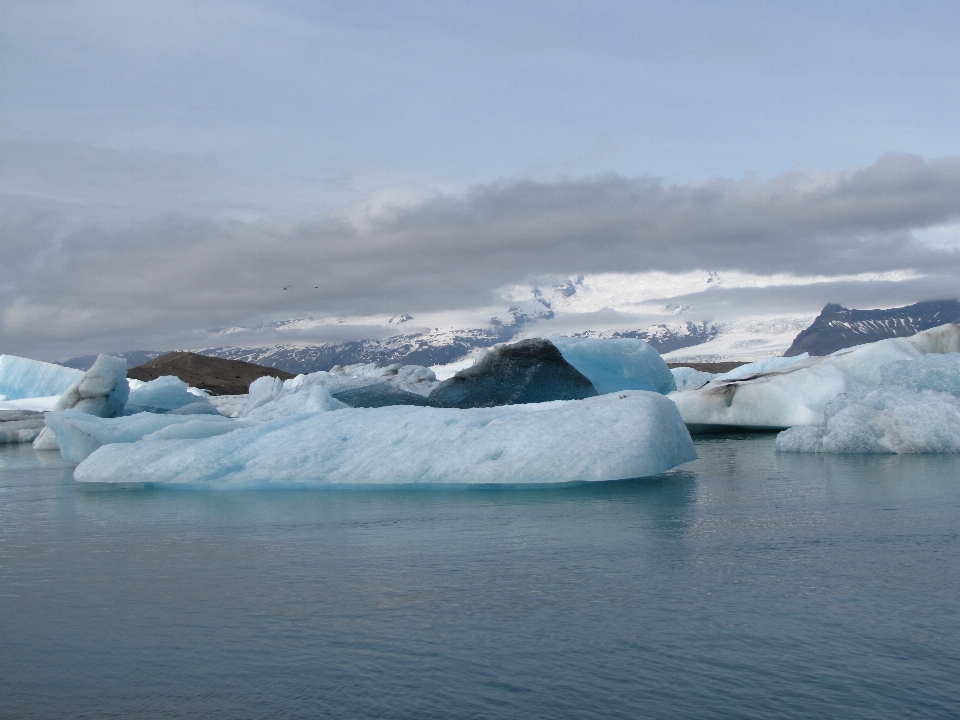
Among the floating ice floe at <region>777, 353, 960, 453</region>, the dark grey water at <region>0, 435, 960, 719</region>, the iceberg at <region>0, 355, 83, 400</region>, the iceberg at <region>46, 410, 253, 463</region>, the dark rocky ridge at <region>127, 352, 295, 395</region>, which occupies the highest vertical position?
the dark rocky ridge at <region>127, 352, 295, 395</region>

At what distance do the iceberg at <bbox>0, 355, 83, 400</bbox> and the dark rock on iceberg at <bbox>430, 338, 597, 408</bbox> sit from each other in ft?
57.4

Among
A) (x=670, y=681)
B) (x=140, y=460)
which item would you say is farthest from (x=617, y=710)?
(x=140, y=460)

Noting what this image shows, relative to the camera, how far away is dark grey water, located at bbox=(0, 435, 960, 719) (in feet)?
9.63

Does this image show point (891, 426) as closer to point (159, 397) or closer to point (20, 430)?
point (159, 397)

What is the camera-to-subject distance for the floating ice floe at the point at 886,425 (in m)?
10.6

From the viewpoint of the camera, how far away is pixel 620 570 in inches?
180

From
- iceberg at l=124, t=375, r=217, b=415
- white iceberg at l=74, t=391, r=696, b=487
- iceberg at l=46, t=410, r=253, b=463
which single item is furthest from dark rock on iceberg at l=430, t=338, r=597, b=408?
iceberg at l=124, t=375, r=217, b=415

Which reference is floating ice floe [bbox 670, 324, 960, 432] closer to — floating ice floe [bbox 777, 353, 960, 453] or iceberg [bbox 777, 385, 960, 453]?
floating ice floe [bbox 777, 353, 960, 453]

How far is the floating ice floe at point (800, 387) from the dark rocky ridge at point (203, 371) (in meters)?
30.9

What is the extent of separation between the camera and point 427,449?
27.7 feet

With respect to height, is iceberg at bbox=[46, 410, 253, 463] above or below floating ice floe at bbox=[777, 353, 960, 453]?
above

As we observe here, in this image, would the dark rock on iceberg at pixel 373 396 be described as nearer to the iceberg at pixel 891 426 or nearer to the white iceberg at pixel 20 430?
the iceberg at pixel 891 426

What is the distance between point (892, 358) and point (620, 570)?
10.7 m

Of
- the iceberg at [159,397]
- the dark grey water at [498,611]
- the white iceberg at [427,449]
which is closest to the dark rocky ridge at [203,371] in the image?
the iceberg at [159,397]
